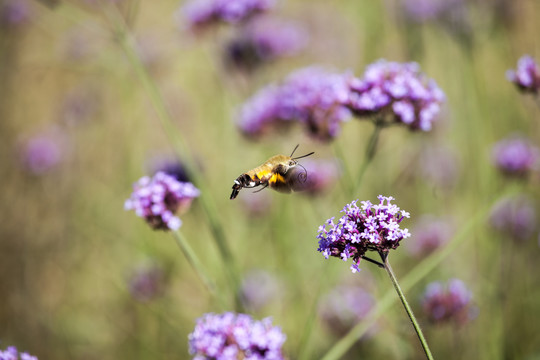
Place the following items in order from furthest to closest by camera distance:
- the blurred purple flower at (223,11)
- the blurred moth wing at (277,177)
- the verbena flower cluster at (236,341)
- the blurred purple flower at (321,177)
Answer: the blurred purple flower at (223,11), the blurred purple flower at (321,177), the blurred moth wing at (277,177), the verbena flower cluster at (236,341)

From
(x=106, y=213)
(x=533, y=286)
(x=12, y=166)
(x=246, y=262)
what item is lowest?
(x=533, y=286)

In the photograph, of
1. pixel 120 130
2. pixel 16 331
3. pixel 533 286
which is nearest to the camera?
pixel 533 286

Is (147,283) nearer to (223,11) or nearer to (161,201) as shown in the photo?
(161,201)

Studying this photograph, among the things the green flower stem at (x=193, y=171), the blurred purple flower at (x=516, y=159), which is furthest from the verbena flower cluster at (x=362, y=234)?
the blurred purple flower at (x=516, y=159)

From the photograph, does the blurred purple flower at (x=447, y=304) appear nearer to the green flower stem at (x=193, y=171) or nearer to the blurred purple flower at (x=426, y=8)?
the green flower stem at (x=193, y=171)

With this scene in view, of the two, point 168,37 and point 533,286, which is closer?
point 533,286

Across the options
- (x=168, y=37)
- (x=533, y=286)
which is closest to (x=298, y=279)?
(x=533, y=286)

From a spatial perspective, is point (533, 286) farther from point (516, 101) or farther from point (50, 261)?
point (50, 261)
